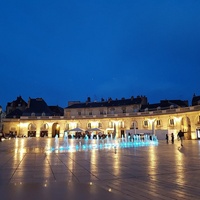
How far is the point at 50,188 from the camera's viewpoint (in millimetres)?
5012

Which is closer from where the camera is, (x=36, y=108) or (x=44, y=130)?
(x=44, y=130)

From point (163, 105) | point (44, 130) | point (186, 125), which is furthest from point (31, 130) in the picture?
point (186, 125)

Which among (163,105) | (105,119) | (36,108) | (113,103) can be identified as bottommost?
(105,119)

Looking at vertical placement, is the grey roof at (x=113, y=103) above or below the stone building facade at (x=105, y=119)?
above

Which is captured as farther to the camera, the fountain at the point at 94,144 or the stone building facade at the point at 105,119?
the stone building facade at the point at 105,119

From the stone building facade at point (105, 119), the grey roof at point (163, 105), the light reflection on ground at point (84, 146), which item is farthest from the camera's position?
the grey roof at point (163, 105)

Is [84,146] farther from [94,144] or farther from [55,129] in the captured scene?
[55,129]

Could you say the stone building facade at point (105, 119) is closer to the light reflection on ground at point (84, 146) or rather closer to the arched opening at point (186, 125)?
the arched opening at point (186, 125)

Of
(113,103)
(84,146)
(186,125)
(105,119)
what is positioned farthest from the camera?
(113,103)

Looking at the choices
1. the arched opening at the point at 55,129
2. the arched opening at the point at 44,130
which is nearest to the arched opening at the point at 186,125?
the arched opening at the point at 44,130

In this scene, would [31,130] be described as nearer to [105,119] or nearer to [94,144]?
[105,119]

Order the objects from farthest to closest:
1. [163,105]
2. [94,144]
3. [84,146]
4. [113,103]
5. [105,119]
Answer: [113,103]
[105,119]
[163,105]
[94,144]
[84,146]

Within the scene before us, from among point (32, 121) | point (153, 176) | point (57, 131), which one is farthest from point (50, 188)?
point (57, 131)

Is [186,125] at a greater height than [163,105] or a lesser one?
lesser
